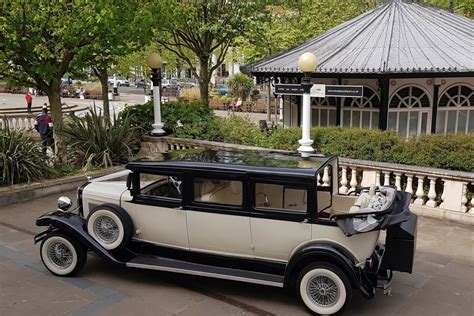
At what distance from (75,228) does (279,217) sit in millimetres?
2641

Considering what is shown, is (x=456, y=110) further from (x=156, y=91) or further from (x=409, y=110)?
(x=156, y=91)

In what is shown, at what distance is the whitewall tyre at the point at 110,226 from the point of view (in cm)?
602

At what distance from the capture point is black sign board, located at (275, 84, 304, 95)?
10602mm

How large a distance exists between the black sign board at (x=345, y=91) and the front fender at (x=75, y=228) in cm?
611

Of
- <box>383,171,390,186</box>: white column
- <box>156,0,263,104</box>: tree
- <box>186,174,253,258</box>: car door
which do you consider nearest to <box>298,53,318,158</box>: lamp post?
<box>383,171,390,186</box>: white column

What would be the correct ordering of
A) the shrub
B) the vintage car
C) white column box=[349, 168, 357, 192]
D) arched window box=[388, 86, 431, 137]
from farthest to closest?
arched window box=[388, 86, 431, 137]
the shrub
white column box=[349, 168, 357, 192]
the vintage car

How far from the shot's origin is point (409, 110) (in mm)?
14609

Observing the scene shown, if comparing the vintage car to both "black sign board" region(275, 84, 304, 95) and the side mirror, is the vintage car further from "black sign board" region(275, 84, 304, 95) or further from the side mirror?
"black sign board" region(275, 84, 304, 95)

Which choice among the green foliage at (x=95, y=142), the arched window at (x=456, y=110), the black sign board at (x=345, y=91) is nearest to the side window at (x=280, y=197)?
the black sign board at (x=345, y=91)

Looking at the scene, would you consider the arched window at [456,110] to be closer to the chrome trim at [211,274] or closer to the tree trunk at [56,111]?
the tree trunk at [56,111]

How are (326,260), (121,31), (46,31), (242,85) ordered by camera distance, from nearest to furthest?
1. (326,260)
2. (46,31)
3. (121,31)
4. (242,85)

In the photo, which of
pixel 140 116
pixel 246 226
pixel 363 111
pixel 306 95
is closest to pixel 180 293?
pixel 246 226

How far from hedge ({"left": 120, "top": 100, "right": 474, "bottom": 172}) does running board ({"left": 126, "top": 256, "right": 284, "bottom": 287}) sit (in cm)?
516

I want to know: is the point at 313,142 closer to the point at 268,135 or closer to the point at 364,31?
the point at 268,135
